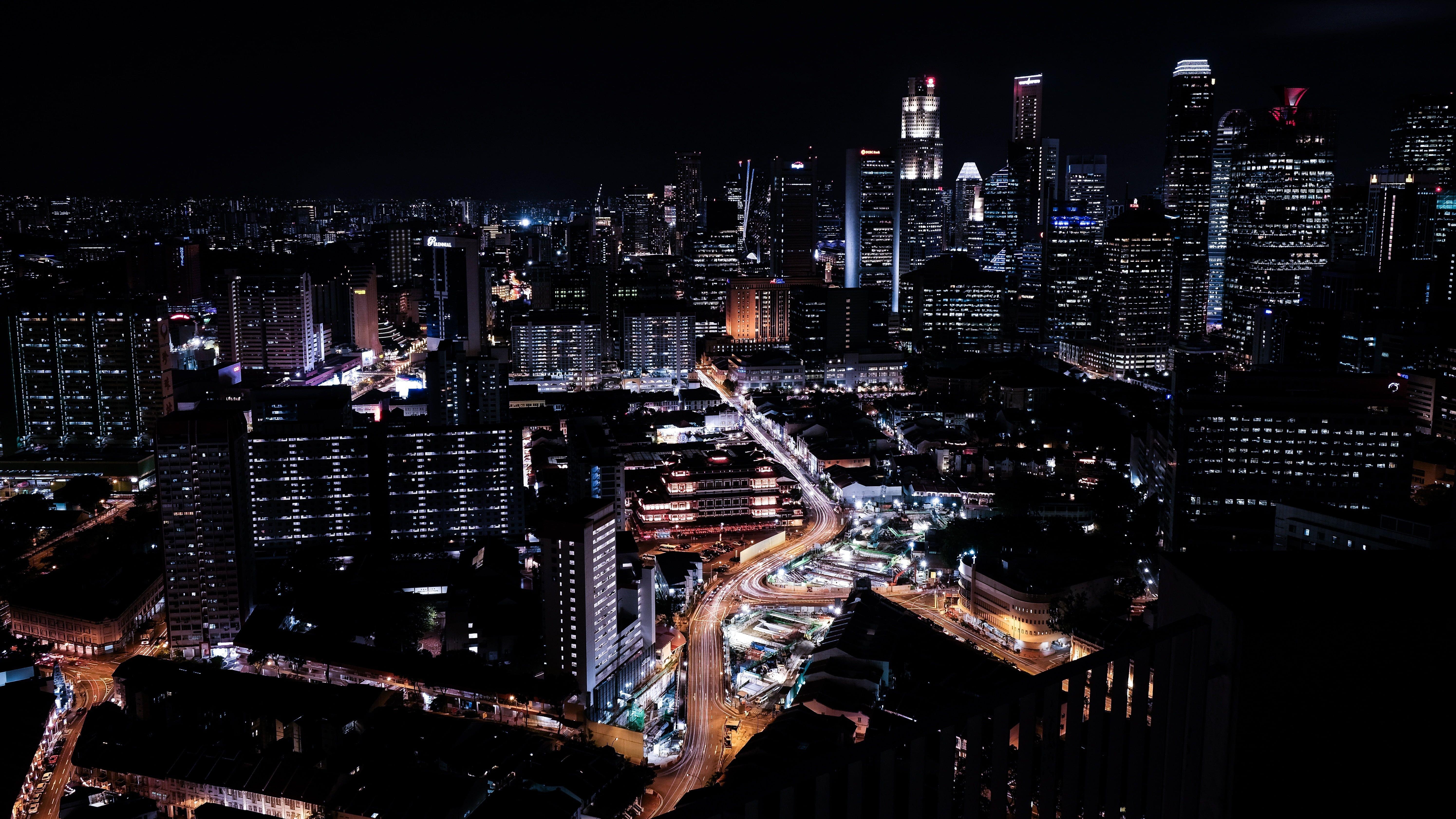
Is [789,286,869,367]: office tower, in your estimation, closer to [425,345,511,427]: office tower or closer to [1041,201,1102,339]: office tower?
[1041,201,1102,339]: office tower

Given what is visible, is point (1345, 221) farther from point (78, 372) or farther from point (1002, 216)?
point (78, 372)

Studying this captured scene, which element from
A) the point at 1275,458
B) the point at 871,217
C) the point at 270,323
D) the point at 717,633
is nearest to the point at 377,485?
the point at 717,633

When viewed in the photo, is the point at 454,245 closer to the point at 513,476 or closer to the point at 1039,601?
the point at 513,476

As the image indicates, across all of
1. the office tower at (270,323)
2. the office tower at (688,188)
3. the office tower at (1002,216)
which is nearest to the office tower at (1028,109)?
the office tower at (1002,216)

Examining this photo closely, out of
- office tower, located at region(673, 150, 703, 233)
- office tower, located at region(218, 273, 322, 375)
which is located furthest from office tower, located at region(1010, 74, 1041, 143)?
office tower, located at region(218, 273, 322, 375)

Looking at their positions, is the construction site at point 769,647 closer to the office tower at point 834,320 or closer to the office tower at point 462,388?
the office tower at point 462,388

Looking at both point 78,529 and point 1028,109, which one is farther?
point 1028,109
